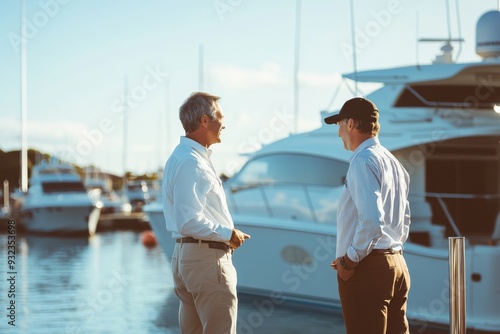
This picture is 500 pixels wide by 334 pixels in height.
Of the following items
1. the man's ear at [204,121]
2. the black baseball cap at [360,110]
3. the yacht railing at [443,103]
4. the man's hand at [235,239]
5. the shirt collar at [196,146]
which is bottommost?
the man's hand at [235,239]

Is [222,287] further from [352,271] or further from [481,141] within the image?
[481,141]

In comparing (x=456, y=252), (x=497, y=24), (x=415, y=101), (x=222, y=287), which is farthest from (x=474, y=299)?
(x=222, y=287)

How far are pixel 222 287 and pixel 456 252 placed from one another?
1.36m

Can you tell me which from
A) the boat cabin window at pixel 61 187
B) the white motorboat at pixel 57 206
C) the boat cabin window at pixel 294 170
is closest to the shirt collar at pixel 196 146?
the boat cabin window at pixel 294 170

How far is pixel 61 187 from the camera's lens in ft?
130

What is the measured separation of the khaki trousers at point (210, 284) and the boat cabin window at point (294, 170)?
7.86 m

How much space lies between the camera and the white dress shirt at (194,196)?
4.34 m

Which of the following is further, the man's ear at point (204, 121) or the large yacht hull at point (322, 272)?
the large yacht hull at point (322, 272)

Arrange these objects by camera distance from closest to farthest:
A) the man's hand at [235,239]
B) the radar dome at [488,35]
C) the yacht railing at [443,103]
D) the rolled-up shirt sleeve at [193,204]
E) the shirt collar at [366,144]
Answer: the shirt collar at [366,144] → the rolled-up shirt sleeve at [193,204] → the man's hand at [235,239] → the yacht railing at [443,103] → the radar dome at [488,35]

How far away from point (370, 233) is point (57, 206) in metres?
35.4

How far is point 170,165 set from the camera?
448 centimetres

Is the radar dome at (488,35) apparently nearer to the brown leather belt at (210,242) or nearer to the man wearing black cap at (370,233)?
the man wearing black cap at (370,233)

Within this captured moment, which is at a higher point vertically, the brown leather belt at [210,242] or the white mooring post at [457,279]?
the brown leather belt at [210,242]

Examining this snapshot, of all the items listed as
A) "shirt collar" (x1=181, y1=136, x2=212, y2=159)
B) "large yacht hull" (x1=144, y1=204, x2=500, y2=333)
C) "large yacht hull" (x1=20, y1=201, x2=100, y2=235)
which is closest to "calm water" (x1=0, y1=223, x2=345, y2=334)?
"large yacht hull" (x1=144, y1=204, x2=500, y2=333)
